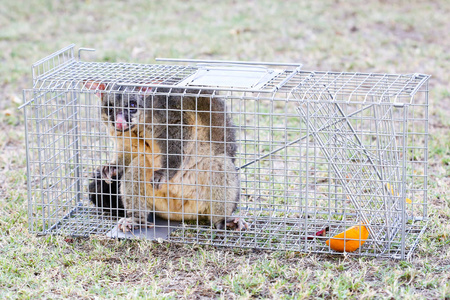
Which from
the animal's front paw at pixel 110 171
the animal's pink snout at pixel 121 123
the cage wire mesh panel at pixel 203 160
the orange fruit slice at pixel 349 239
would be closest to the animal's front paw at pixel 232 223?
the cage wire mesh panel at pixel 203 160

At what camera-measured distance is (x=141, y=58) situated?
10.3 m

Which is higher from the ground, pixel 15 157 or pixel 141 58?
pixel 141 58

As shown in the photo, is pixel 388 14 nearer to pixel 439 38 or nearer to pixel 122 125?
pixel 439 38

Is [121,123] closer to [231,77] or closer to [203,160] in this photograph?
[203,160]

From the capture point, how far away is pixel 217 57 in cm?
1035

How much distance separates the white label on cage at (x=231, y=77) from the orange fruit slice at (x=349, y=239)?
134cm

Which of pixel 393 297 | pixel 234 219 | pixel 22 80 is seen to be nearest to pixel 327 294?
pixel 393 297

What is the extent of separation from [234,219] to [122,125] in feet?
4.12

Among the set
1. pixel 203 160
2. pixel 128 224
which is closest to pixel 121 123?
pixel 203 160

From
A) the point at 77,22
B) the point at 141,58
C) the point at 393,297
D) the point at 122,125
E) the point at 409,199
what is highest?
the point at 77,22

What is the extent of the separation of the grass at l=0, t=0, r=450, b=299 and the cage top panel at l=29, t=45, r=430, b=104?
1.25 metres

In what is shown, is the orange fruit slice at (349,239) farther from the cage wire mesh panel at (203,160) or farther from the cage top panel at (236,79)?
the cage top panel at (236,79)

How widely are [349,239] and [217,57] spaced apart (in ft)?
20.2

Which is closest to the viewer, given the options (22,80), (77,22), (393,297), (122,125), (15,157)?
(393,297)
